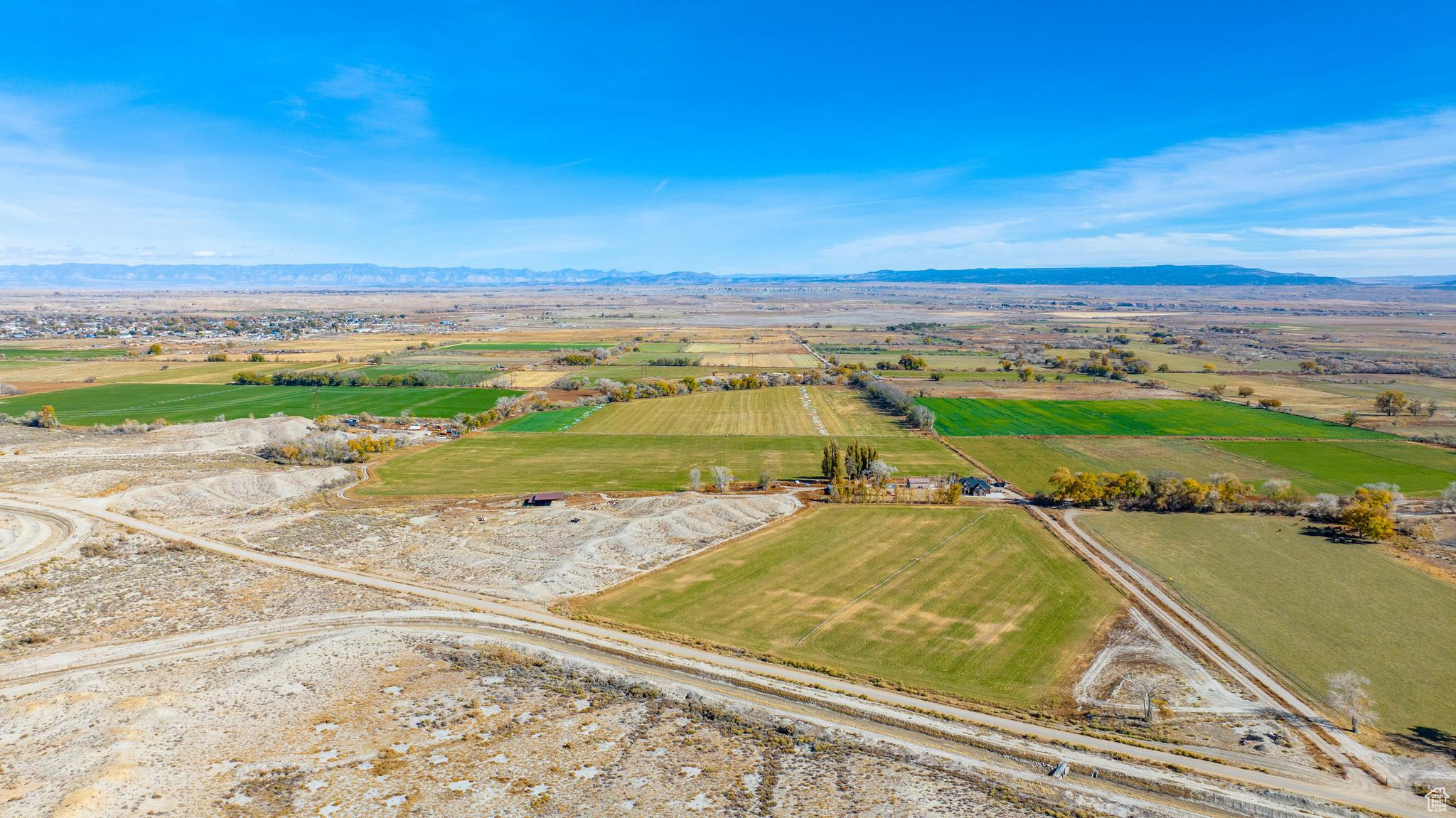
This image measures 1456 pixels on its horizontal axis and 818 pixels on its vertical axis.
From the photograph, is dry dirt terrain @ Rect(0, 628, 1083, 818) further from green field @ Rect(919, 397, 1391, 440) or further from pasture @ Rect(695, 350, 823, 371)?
pasture @ Rect(695, 350, 823, 371)

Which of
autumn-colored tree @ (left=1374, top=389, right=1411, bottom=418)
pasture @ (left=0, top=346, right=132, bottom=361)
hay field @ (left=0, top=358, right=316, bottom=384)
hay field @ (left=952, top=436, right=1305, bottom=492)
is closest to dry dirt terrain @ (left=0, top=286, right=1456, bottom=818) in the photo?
hay field @ (left=952, top=436, right=1305, bottom=492)

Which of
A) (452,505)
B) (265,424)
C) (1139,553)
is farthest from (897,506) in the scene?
(265,424)

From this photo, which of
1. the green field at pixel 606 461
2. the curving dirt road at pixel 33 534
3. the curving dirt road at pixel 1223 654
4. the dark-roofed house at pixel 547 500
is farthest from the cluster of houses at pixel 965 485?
the curving dirt road at pixel 33 534

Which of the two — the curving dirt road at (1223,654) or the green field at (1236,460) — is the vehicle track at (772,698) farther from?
the green field at (1236,460)

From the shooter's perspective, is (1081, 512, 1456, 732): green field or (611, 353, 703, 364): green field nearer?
(1081, 512, 1456, 732): green field

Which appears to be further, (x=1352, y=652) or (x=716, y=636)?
(x=716, y=636)

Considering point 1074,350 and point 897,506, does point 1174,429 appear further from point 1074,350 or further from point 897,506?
point 1074,350
